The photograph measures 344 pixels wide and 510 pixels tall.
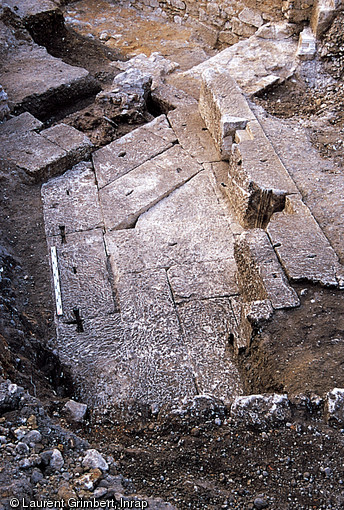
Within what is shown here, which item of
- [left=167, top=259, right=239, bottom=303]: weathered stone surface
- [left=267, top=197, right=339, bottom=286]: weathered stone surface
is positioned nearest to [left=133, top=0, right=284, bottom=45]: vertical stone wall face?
[left=267, top=197, right=339, bottom=286]: weathered stone surface

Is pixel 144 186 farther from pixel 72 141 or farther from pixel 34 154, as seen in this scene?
pixel 34 154

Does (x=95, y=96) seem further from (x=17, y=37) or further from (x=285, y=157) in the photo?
(x=285, y=157)

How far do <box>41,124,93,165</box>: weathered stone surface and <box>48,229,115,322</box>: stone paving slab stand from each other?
3.79 feet

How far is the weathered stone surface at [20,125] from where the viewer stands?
18.8 ft

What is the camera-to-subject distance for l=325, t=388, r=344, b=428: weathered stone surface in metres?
2.85

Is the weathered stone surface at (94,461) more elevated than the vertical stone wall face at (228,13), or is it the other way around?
the vertical stone wall face at (228,13)

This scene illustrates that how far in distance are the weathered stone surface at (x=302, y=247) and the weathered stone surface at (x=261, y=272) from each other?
8 centimetres

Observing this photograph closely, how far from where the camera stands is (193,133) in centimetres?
596

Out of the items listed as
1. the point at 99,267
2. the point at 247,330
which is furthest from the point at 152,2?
the point at 247,330

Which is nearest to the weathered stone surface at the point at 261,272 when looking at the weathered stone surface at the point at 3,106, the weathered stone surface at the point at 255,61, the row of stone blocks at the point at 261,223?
the row of stone blocks at the point at 261,223

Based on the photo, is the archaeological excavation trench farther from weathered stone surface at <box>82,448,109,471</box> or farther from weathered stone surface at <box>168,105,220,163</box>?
weathered stone surface at <box>82,448,109,471</box>

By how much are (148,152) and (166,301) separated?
7.18 feet

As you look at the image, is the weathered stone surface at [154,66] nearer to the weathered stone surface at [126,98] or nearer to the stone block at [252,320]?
the weathered stone surface at [126,98]

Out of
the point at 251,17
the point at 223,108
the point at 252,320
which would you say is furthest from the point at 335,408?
the point at 251,17
